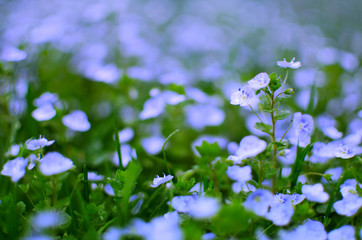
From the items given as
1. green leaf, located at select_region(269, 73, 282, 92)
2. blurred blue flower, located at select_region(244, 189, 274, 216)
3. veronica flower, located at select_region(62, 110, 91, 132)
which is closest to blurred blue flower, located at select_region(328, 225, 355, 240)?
blurred blue flower, located at select_region(244, 189, 274, 216)

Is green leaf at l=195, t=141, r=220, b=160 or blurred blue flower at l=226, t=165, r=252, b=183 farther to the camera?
blurred blue flower at l=226, t=165, r=252, b=183

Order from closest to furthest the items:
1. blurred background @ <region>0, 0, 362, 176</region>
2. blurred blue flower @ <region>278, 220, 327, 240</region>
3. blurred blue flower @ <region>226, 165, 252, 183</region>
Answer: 1. blurred blue flower @ <region>278, 220, 327, 240</region>
2. blurred blue flower @ <region>226, 165, 252, 183</region>
3. blurred background @ <region>0, 0, 362, 176</region>

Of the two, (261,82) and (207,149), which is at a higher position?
(261,82)

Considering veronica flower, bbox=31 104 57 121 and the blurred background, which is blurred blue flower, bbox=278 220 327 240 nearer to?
the blurred background

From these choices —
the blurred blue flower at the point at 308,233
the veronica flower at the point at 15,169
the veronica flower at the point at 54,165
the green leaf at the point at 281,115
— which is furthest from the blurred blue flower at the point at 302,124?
the veronica flower at the point at 15,169

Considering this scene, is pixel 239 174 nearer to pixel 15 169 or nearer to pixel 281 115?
pixel 281 115

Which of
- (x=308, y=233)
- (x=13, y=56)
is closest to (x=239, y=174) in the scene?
(x=308, y=233)

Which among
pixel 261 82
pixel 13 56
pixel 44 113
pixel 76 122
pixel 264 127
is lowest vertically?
pixel 76 122

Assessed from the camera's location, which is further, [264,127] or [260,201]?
[264,127]
